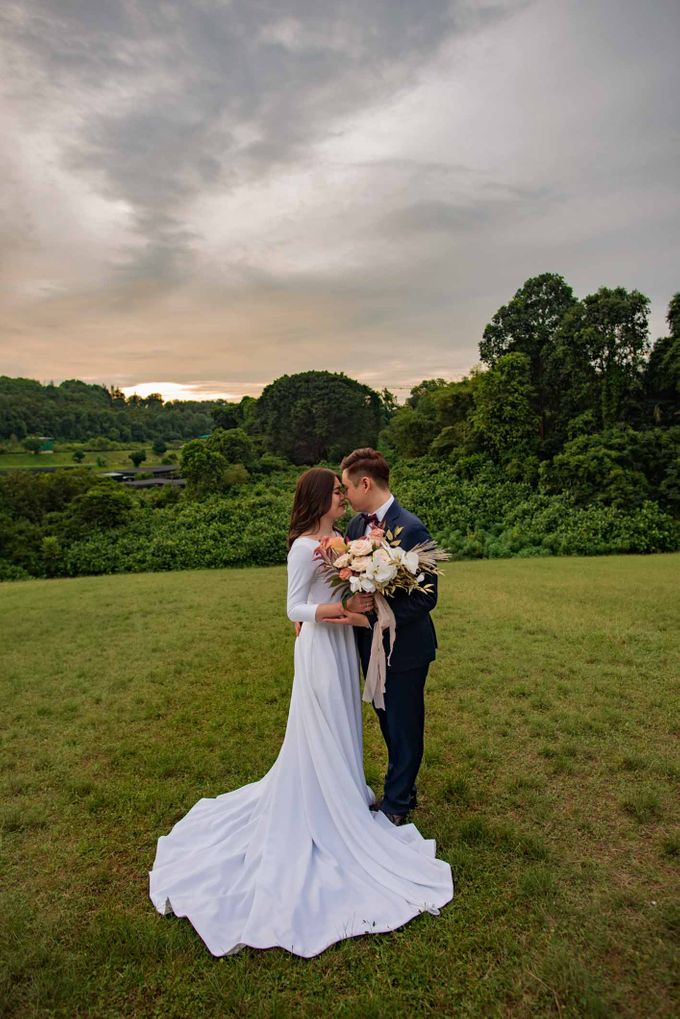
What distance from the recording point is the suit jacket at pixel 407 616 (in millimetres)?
3562

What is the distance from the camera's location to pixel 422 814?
415cm

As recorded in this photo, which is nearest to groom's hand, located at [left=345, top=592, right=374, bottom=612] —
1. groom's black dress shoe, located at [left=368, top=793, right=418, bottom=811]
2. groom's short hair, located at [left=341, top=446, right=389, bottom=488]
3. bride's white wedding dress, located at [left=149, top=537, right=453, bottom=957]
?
bride's white wedding dress, located at [left=149, top=537, right=453, bottom=957]

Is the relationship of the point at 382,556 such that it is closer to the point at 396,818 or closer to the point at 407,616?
the point at 407,616

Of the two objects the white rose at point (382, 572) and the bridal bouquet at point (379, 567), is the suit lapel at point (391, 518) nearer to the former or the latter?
the bridal bouquet at point (379, 567)

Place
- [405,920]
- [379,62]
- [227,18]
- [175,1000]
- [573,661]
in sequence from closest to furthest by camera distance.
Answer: [175,1000]
[405,920]
[573,661]
[227,18]
[379,62]

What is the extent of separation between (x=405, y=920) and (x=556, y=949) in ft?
2.52

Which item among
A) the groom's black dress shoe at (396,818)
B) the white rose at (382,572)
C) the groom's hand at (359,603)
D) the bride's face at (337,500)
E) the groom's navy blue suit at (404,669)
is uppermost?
the bride's face at (337,500)

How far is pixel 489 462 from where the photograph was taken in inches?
1151

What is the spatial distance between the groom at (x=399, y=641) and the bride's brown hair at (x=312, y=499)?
0.61 feet

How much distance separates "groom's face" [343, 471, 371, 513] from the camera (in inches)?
144

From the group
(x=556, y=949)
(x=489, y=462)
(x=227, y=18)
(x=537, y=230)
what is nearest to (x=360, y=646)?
(x=556, y=949)

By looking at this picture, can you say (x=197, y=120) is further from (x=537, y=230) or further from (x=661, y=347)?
(x=661, y=347)

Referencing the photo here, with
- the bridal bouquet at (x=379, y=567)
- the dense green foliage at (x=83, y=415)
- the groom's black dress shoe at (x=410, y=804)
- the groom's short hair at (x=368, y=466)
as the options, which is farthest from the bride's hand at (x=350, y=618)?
the dense green foliage at (x=83, y=415)

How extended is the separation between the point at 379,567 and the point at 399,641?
839mm
